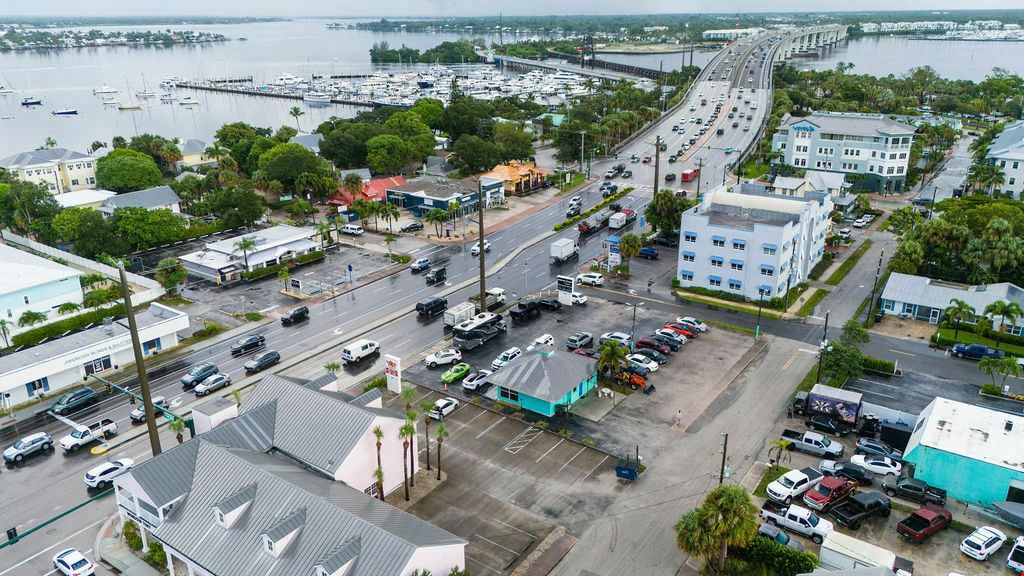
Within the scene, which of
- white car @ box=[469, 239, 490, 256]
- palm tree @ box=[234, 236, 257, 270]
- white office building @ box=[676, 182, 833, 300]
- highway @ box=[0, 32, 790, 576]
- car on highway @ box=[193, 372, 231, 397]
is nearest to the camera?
highway @ box=[0, 32, 790, 576]

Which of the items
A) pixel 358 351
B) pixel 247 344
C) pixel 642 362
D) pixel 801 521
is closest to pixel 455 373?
pixel 358 351

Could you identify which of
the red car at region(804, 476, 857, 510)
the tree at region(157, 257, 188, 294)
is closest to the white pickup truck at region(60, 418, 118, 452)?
the tree at region(157, 257, 188, 294)

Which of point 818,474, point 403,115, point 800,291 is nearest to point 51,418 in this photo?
point 818,474

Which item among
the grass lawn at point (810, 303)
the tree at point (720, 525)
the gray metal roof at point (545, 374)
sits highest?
the tree at point (720, 525)

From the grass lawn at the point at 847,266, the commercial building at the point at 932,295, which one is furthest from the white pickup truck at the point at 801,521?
the grass lawn at the point at 847,266

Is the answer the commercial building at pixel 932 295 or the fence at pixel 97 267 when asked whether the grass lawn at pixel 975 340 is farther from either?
the fence at pixel 97 267

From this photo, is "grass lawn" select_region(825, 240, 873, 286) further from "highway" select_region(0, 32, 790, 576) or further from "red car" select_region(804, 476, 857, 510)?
"red car" select_region(804, 476, 857, 510)
